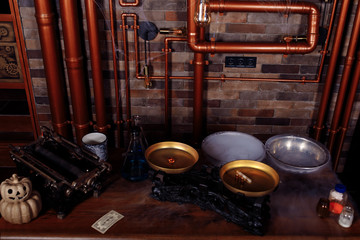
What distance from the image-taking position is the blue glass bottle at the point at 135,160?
74.1 inches

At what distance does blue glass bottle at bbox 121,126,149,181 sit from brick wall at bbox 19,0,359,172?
853 mm

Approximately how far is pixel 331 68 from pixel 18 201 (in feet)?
7.34

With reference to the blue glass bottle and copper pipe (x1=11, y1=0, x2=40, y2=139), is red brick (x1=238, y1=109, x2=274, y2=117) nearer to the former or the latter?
the blue glass bottle

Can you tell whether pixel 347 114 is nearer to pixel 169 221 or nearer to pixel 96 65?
pixel 169 221

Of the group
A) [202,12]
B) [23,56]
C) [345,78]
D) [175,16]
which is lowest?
[345,78]

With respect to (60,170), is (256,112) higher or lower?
lower

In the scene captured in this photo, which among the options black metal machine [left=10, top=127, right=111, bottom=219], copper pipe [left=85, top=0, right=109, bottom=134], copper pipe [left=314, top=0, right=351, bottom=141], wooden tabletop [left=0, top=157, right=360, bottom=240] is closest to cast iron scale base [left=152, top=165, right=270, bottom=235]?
wooden tabletop [left=0, top=157, right=360, bottom=240]

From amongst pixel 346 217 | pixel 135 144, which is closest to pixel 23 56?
pixel 135 144

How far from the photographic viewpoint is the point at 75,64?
2424 mm

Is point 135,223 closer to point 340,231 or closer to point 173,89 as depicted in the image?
point 340,231

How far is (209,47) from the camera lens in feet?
7.65

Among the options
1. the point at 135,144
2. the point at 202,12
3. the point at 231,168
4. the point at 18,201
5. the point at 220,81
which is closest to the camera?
the point at 18,201

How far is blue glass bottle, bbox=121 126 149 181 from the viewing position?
1882 mm

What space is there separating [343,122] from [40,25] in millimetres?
2419
